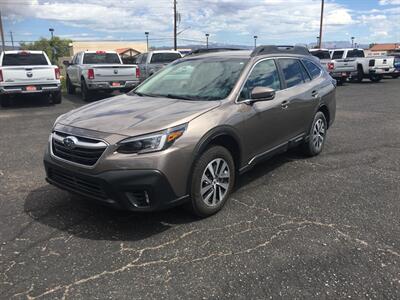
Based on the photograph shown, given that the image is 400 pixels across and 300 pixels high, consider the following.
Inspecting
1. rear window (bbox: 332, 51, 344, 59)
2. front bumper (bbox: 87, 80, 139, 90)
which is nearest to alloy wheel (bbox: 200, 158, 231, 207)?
front bumper (bbox: 87, 80, 139, 90)

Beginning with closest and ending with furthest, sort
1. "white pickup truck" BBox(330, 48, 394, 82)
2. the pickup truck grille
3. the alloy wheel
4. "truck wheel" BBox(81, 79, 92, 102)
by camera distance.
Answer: the pickup truck grille → the alloy wheel → "truck wheel" BBox(81, 79, 92, 102) → "white pickup truck" BBox(330, 48, 394, 82)

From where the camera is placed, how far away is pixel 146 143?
11.9ft

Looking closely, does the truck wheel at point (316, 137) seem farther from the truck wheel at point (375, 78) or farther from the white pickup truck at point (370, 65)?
the truck wheel at point (375, 78)

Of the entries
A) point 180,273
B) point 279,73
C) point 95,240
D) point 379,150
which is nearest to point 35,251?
point 95,240

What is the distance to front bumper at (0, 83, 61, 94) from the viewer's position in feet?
41.9

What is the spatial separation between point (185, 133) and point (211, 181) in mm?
646

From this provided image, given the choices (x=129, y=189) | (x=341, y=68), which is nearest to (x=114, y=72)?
(x=129, y=189)

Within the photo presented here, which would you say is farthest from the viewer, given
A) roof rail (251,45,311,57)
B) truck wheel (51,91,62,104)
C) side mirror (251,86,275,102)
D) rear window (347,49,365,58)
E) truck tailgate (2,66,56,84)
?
rear window (347,49,365,58)

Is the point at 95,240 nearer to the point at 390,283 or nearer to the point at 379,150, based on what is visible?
the point at 390,283

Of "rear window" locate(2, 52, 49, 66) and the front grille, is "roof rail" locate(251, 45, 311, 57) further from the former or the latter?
"rear window" locate(2, 52, 49, 66)

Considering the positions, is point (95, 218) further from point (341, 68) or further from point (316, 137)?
point (341, 68)

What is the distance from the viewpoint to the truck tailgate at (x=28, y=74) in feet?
41.8

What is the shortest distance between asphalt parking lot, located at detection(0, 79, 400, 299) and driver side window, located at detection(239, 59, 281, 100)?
122 cm

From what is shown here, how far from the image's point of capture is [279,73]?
537 cm
